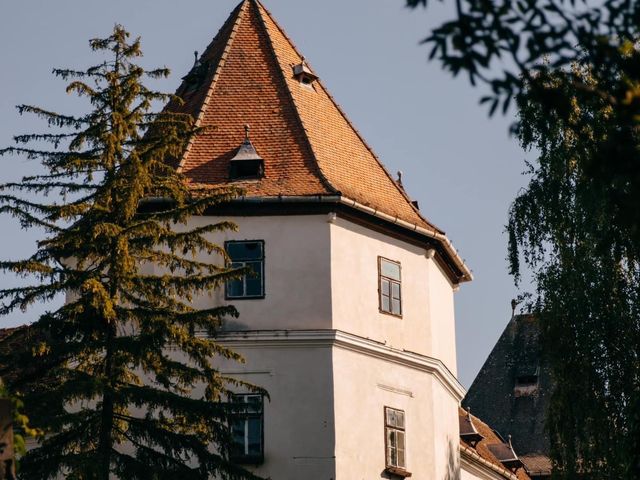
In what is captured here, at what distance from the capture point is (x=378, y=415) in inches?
1040

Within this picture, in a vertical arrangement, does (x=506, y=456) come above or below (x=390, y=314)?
below

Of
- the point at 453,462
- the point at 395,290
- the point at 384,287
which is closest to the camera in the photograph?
the point at 384,287

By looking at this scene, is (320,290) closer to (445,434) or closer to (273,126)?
(273,126)

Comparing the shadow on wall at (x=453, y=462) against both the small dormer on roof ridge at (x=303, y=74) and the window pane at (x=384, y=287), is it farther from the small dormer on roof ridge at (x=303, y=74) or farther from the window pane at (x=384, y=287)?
the small dormer on roof ridge at (x=303, y=74)

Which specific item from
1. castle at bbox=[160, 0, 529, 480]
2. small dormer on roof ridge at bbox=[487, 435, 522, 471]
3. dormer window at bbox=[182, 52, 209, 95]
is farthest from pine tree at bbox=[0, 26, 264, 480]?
small dormer on roof ridge at bbox=[487, 435, 522, 471]

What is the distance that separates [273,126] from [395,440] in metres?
6.69

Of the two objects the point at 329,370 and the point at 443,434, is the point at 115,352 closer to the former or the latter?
the point at 329,370

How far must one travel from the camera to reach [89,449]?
19.3m

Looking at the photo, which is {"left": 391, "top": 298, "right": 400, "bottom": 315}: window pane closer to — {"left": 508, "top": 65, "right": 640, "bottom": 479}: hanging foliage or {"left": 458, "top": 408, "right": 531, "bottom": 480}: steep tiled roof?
{"left": 508, "top": 65, "right": 640, "bottom": 479}: hanging foliage

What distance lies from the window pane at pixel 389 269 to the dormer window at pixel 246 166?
9.63ft

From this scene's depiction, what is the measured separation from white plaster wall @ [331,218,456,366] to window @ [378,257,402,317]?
0.36 ft

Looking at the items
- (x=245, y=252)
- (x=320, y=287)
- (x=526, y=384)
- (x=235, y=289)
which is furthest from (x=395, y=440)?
(x=526, y=384)

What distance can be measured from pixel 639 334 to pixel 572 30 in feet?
55.3

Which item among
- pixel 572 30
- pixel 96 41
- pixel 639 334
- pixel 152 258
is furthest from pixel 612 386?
pixel 572 30
